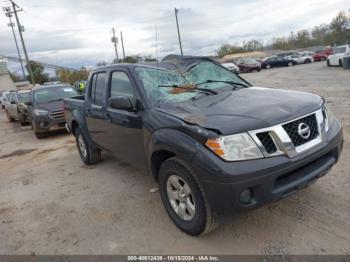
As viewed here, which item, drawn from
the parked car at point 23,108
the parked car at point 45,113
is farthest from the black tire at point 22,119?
the parked car at point 45,113

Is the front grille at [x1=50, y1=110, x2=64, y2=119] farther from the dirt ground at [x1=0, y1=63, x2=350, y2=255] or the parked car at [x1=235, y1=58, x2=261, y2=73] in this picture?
the parked car at [x1=235, y1=58, x2=261, y2=73]

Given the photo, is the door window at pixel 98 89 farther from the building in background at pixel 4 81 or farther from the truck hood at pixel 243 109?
the building in background at pixel 4 81

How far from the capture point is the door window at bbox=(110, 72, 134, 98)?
146 inches

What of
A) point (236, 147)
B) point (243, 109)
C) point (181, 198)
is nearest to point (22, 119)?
point (181, 198)

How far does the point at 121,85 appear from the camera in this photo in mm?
3936

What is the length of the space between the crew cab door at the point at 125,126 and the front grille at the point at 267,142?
4.73 ft

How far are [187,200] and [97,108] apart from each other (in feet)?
7.69

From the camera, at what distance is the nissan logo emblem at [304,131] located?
266cm

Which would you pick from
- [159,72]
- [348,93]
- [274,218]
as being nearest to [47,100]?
[159,72]

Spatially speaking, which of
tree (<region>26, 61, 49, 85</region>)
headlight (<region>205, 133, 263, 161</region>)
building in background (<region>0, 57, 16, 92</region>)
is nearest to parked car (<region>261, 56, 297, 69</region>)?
headlight (<region>205, 133, 263, 161</region>)

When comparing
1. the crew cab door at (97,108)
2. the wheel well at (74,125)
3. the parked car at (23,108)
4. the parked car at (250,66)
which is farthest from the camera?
the parked car at (250,66)

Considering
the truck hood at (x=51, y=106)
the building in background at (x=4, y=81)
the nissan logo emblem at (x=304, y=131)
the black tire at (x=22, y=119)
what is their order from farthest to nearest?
the building in background at (x=4, y=81)
the black tire at (x=22, y=119)
the truck hood at (x=51, y=106)
the nissan logo emblem at (x=304, y=131)

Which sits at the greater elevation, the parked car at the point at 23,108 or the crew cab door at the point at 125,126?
the crew cab door at the point at 125,126

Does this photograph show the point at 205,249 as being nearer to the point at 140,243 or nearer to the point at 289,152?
the point at 140,243
